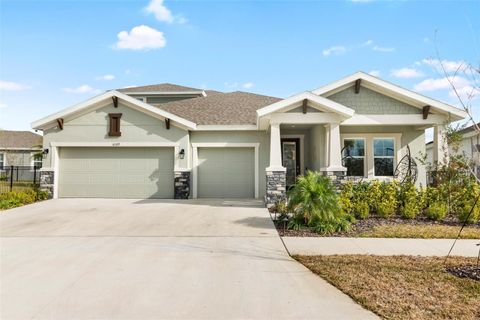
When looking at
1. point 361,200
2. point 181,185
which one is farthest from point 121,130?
point 361,200

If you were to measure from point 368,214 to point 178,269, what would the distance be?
629 centimetres

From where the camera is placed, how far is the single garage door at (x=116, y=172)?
551 inches

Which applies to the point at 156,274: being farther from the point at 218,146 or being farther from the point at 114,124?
the point at 114,124

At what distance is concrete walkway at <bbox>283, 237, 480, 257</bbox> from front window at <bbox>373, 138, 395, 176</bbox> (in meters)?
7.08

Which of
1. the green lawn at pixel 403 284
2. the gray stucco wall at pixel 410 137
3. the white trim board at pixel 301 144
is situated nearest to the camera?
the green lawn at pixel 403 284

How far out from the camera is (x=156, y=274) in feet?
15.3

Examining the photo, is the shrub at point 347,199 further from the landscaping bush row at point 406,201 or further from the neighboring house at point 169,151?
the neighboring house at point 169,151

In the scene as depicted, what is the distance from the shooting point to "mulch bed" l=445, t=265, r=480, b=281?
15.1 feet

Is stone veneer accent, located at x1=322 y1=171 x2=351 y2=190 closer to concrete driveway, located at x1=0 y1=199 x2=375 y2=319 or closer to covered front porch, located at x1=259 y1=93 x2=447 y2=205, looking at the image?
covered front porch, located at x1=259 y1=93 x2=447 y2=205

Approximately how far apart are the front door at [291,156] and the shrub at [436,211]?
685 cm

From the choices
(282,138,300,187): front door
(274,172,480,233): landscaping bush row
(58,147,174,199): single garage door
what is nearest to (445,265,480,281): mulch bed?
(274,172,480,233): landscaping bush row

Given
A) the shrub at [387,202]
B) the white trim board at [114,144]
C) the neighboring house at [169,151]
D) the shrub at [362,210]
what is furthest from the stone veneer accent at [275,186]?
the white trim board at [114,144]

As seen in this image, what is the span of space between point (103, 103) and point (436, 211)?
13.3m

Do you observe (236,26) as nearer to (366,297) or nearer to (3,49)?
(3,49)
